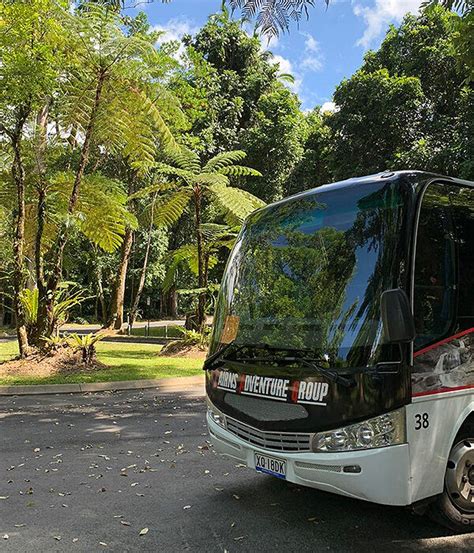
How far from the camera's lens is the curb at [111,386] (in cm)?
991

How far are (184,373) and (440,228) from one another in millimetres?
8863

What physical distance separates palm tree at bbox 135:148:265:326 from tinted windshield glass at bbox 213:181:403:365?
9760mm

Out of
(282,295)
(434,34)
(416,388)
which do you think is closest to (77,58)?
(282,295)

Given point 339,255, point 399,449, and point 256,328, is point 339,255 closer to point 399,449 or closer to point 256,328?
point 256,328

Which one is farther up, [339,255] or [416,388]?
[339,255]

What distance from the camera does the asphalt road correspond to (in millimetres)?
3615

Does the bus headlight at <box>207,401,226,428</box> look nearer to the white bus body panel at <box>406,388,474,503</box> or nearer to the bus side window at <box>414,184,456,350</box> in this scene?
the white bus body panel at <box>406,388,474,503</box>

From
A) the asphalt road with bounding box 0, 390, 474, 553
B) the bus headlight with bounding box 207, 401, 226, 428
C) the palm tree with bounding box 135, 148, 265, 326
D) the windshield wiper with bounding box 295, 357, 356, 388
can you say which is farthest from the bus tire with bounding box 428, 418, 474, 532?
the palm tree with bounding box 135, 148, 265, 326

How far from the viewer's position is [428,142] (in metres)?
19.9

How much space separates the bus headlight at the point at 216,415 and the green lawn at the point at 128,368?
6.72 meters

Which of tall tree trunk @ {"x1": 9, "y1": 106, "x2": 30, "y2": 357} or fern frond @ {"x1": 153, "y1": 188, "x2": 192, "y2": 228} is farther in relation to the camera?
fern frond @ {"x1": 153, "y1": 188, "x2": 192, "y2": 228}

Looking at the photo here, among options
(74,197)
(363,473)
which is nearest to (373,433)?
(363,473)

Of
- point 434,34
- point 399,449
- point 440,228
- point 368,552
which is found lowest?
point 368,552

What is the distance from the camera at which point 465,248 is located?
13.0ft
